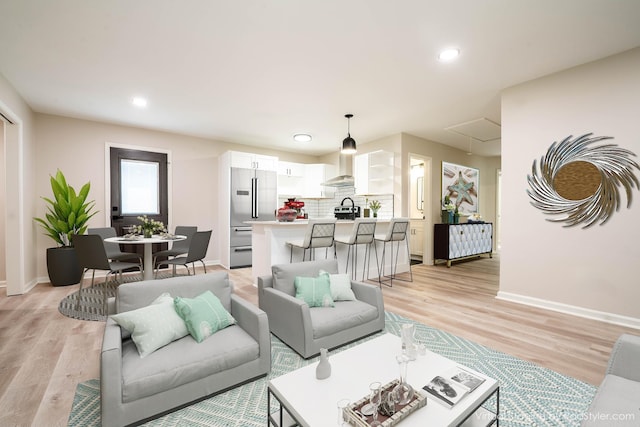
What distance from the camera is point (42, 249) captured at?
15.5 feet

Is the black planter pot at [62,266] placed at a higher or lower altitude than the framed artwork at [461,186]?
lower

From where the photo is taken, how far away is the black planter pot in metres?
4.38

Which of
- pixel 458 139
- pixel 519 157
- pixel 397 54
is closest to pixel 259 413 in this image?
pixel 397 54

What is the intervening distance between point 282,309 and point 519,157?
11.5 ft

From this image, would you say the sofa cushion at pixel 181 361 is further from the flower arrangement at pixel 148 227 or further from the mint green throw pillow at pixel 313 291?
Answer: the flower arrangement at pixel 148 227

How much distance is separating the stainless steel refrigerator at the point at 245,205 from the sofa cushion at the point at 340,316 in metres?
3.71

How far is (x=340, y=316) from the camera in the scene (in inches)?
94.7

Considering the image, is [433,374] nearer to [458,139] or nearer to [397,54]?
[397,54]

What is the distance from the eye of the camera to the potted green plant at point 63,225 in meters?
4.32

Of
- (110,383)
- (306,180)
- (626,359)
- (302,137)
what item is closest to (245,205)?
(302,137)

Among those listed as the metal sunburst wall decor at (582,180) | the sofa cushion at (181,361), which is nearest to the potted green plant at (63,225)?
the sofa cushion at (181,361)

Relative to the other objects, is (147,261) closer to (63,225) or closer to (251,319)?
(63,225)

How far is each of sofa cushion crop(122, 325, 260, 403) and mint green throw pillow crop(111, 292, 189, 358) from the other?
0.04 m

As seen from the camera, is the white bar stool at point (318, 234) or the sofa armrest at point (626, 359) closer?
the sofa armrest at point (626, 359)
